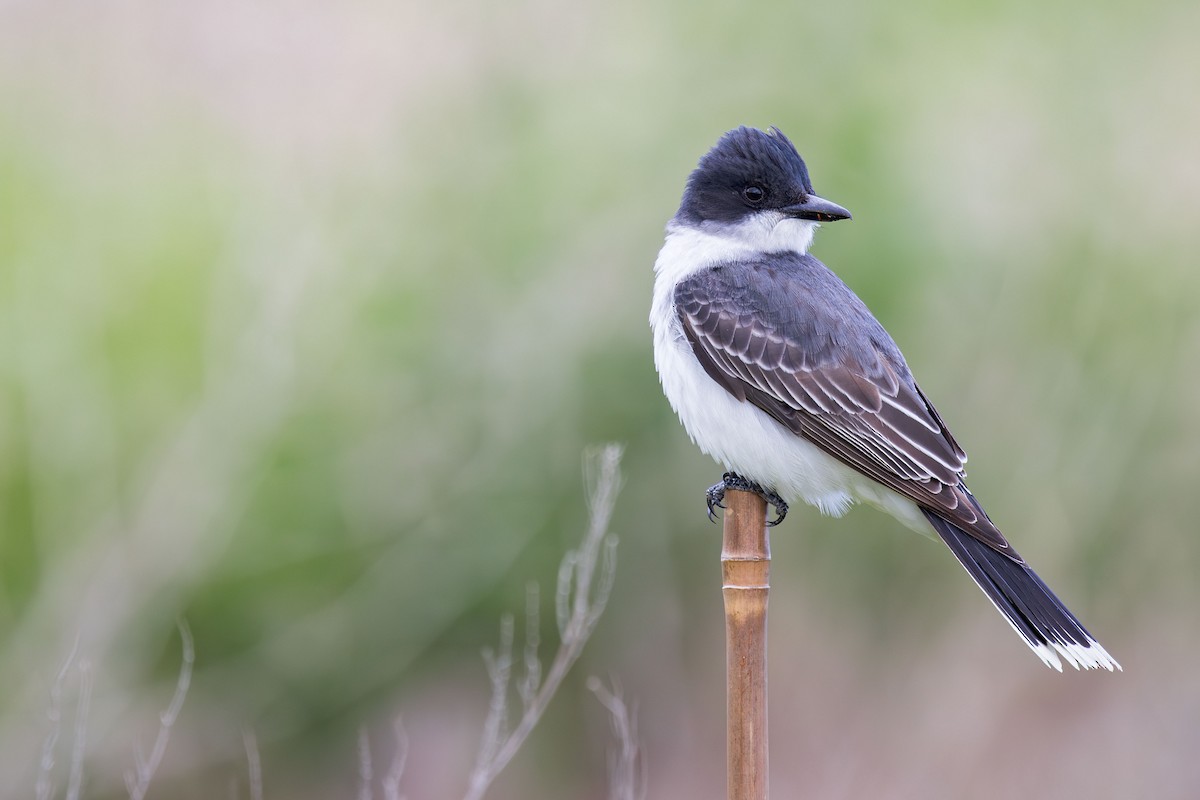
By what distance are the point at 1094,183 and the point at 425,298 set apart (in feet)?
12.2

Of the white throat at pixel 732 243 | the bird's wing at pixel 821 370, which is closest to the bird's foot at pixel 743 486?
the bird's wing at pixel 821 370

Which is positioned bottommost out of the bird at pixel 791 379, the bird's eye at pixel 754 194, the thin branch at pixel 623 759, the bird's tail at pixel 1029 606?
the thin branch at pixel 623 759

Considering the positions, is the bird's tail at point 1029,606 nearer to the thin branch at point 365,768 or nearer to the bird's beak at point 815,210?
the bird's beak at point 815,210

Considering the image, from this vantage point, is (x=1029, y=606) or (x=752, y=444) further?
(x=752, y=444)

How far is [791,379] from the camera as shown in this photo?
163 inches

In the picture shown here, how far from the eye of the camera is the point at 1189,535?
6906 millimetres

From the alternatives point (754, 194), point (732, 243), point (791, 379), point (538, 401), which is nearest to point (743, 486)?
point (791, 379)

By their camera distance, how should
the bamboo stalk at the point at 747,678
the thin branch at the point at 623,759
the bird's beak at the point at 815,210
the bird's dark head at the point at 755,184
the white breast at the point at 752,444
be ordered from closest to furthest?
the bamboo stalk at the point at 747,678, the thin branch at the point at 623,759, the white breast at the point at 752,444, the bird's beak at the point at 815,210, the bird's dark head at the point at 755,184

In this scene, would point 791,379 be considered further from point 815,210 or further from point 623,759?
point 623,759

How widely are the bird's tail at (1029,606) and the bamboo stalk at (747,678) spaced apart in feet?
2.90

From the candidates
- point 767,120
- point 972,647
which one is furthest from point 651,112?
point 972,647

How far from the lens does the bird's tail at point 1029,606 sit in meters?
3.48

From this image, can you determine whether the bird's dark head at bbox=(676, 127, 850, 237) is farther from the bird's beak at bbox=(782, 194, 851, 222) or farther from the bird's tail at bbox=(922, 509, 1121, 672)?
the bird's tail at bbox=(922, 509, 1121, 672)

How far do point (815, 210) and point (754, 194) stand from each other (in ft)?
0.81
